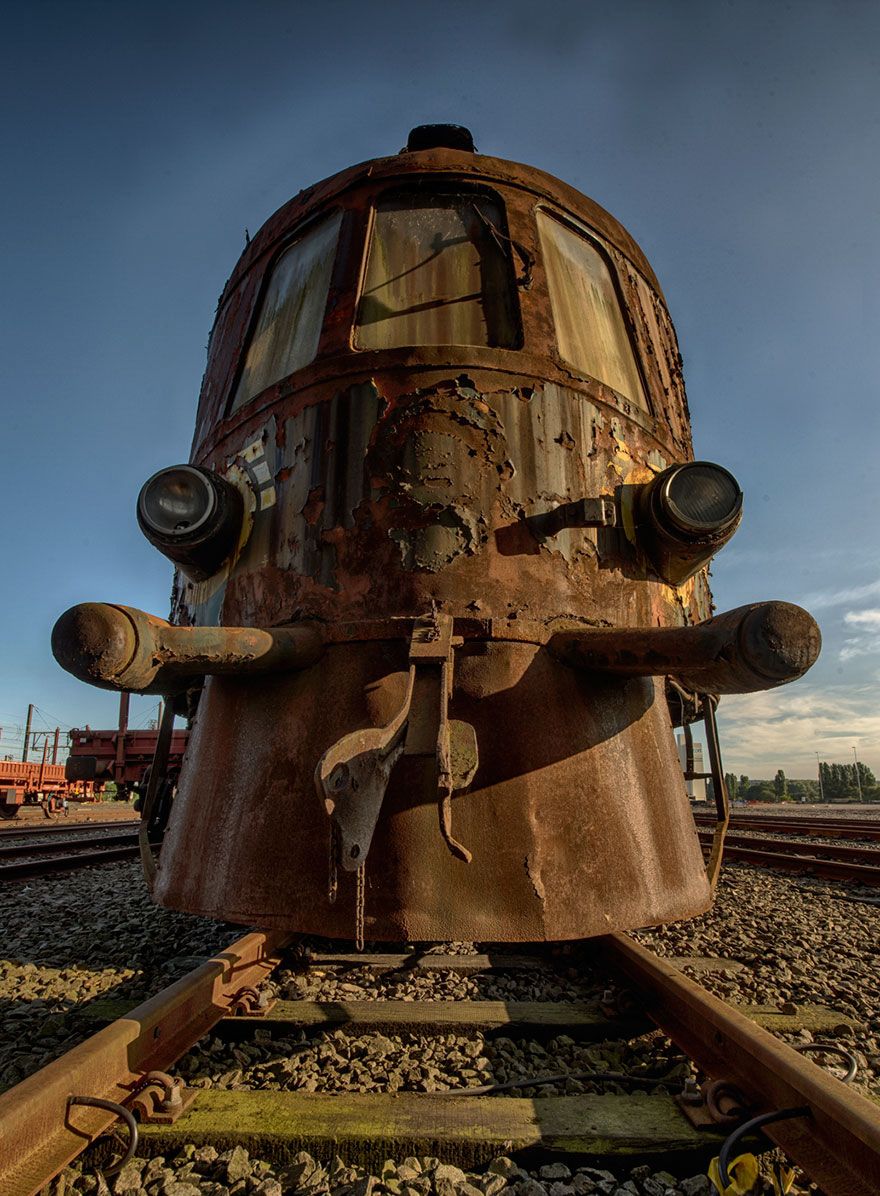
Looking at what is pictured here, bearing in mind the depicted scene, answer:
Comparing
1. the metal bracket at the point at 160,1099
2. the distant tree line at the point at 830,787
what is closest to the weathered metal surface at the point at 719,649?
the metal bracket at the point at 160,1099

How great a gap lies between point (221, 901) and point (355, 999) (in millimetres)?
573

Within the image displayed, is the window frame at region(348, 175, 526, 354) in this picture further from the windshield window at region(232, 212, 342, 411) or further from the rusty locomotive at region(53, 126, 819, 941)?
the windshield window at region(232, 212, 342, 411)

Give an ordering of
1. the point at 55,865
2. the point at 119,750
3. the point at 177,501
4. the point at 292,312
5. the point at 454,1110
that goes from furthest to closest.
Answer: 1. the point at 119,750
2. the point at 55,865
3. the point at 292,312
4. the point at 177,501
5. the point at 454,1110

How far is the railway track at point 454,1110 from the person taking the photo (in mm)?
1329

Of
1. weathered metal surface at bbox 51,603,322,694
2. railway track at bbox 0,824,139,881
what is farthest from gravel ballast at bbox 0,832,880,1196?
railway track at bbox 0,824,139,881

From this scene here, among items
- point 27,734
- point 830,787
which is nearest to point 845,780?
point 830,787

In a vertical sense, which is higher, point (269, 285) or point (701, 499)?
point (269, 285)

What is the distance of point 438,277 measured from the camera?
3303 mm

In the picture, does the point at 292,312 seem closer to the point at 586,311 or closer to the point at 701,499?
the point at 586,311

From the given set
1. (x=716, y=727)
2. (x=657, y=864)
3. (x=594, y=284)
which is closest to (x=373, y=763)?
(x=657, y=864)

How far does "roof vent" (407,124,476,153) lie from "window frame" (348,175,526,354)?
0.72 m

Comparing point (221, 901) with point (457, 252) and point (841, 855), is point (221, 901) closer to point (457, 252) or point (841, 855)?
point (457, 252)

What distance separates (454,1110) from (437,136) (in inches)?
175

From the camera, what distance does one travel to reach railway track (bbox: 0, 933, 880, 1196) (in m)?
1.33
